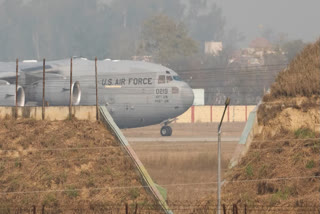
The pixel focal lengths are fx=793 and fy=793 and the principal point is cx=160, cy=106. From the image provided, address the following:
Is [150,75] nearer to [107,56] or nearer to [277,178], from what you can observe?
[277,178]

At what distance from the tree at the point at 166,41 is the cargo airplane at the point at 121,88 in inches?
3407

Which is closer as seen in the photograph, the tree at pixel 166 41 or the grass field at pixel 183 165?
the grass field at pixel 183 165

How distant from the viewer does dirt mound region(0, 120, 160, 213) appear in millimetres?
22219

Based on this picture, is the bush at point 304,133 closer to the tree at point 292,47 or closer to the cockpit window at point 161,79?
the cockpit window at point 161,79

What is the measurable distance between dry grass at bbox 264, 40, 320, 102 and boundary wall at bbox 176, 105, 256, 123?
52.8 m

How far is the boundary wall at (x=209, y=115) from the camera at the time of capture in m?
78.1

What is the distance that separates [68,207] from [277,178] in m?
5.72

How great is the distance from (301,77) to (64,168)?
750 cm

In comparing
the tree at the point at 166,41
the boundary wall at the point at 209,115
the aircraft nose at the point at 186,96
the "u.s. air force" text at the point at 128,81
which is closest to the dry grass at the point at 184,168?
the aircraft nose at the point at 186,96

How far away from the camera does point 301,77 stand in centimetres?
2345

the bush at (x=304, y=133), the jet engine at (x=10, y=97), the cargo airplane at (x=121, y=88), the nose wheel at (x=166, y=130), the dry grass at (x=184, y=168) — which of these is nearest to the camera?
the bush at (x=304, y=133)

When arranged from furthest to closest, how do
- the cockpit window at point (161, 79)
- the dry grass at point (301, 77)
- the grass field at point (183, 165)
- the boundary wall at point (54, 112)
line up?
the cockpit window at point (161, 79), the boundary wall at point (54, 112), the grass field at point (183, 165), the dry grass at point (301, 77)

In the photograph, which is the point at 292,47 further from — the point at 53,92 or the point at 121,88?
the point at 53,92

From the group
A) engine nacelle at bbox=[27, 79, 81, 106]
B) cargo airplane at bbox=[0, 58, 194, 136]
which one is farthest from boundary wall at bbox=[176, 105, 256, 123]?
engine nacelle at bbox=[27, 79, 81, 106]
